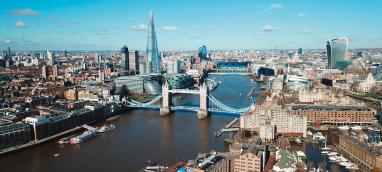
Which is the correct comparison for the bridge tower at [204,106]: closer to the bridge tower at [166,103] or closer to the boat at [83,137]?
the bridge tower at [166,103]

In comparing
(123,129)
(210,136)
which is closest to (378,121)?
(210,136)

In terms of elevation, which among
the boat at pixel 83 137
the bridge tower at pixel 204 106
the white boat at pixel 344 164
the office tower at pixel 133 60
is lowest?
the white boat at pixel 344 164

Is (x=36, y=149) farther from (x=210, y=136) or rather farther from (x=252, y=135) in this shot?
(x=252, y=135)

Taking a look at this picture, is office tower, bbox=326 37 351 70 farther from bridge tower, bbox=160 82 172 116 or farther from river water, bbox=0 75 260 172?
bridge tower, bbox=160 82 172 116

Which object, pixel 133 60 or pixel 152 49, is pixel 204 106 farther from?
pixel 133 60

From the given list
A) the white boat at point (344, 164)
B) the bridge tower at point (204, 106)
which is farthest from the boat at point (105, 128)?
the white boat at point (344, 164)

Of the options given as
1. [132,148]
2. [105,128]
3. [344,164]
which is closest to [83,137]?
[105,128]

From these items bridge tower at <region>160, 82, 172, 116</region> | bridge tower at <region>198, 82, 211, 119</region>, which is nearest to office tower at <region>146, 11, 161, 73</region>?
bridge tower at <region>160, 82, 172, 116</region>
